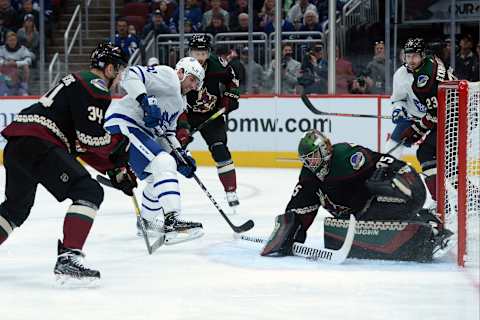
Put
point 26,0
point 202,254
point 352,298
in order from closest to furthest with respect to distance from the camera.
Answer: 1. point 352,298
2. point 202,254
3. point 26,0

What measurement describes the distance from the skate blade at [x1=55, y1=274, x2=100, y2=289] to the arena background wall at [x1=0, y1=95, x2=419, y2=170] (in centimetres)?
592

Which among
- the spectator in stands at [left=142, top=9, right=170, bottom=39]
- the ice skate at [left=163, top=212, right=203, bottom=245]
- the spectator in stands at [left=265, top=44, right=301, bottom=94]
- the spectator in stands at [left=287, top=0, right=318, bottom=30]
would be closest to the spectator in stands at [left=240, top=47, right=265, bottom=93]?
the spectator in stands at [left=265, top=44, right=301, bottom=94]

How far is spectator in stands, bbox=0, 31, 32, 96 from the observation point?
445 inches

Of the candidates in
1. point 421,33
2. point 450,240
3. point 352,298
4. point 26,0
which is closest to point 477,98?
point 450,240

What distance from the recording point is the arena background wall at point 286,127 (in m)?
10.0

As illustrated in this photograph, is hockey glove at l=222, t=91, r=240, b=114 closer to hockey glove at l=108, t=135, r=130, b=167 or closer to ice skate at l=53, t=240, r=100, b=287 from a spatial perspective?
hockey glove at l=108, t=135, r=130, b=167

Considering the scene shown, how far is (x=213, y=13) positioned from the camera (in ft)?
36.2

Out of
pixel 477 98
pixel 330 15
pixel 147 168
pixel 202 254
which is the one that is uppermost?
pixel 330 15

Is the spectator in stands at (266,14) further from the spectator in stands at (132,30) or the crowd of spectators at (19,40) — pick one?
the crowd of spectators at (19,40)

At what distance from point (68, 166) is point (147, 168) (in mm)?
1245

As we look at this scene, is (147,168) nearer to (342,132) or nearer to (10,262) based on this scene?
(10,262)

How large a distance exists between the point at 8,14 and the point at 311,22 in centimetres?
361

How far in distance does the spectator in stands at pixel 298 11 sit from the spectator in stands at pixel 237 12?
1.58 feet

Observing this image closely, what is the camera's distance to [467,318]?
3.70m
